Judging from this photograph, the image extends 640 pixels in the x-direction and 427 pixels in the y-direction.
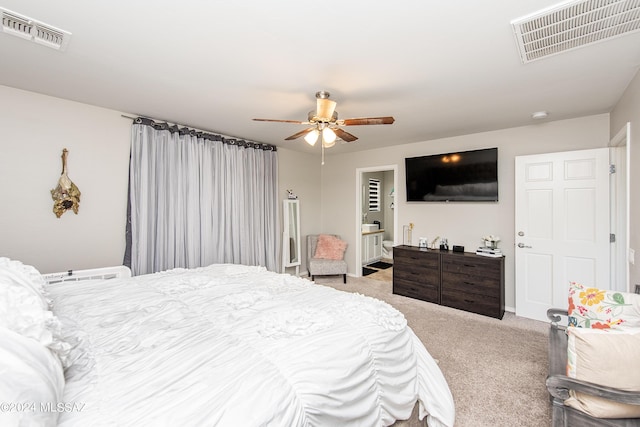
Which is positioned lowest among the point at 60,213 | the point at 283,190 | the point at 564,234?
the point at 564,234

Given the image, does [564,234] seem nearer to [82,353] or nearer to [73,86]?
[82,353]

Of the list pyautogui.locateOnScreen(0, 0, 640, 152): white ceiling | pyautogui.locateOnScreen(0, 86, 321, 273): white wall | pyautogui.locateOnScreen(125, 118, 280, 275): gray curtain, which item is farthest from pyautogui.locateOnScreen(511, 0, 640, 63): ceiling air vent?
pyautogui.locateOnScreen(0, 86, 321, 273): white wall

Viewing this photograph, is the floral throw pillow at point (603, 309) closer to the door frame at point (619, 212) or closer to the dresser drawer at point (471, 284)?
the dresser drawer at point (471, 284)

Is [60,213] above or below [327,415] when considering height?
above

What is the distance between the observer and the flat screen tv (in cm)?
378

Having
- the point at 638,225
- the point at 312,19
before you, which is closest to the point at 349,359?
the point at 312,19

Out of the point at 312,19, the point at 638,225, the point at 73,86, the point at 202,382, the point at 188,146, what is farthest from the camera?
the point at 188,146

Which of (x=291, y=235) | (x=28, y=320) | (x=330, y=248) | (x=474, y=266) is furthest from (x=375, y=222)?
(x=28, y=320)

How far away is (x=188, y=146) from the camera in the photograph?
3.61m

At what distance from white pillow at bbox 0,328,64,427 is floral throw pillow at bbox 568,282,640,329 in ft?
9.17

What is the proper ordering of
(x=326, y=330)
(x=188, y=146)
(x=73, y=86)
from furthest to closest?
(x=188, y=146)
(x=73, y=86)
(x=326, y=330)

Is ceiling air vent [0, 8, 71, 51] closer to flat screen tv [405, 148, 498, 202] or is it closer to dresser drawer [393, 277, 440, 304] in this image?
flat screen tv [405, 148, 498, 202]

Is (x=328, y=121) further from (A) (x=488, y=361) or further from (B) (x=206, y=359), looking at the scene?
(A) (x=488, y=361)

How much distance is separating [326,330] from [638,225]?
8.48 feet
